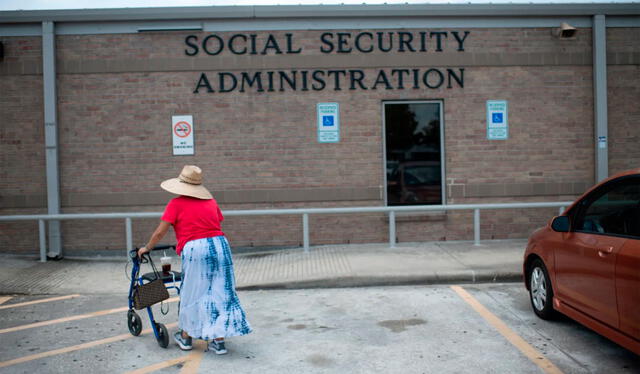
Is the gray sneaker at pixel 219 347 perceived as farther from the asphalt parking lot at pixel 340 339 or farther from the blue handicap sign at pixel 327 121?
the blue handicap sign at pixel 327 121

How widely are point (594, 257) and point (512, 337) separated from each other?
114 cm

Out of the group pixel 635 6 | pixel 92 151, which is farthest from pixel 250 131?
pixel 635 6

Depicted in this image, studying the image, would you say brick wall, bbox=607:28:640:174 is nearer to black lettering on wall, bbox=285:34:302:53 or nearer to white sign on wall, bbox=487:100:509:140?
white sign on wall, bbox=487:100:509:140

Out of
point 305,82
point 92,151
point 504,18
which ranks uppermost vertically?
point 504,18

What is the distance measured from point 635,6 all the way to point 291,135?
693 cm

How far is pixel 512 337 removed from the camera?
5.28 metres

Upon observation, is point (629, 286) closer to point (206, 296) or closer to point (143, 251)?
point (206, 296)

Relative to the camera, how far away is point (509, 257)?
8.63 metres

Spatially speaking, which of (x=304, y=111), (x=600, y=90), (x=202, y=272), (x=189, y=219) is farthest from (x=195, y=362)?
(x=600, y=90)

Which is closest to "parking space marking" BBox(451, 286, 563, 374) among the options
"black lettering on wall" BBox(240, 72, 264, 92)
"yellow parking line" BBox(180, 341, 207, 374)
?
"yellow parking line" BBox(180, 341, 207, 374)

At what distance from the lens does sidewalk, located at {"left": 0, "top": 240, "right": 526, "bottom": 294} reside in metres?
7.64

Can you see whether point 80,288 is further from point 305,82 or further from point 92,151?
point 305,82

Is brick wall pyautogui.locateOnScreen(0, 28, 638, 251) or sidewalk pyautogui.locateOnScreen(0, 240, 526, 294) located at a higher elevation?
brick wall pyautogui.locateOnScreen(0, 28, 638, 251)

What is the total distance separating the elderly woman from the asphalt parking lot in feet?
0.93
